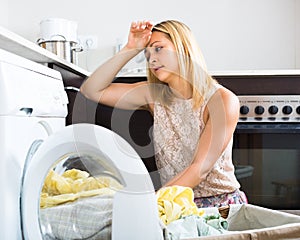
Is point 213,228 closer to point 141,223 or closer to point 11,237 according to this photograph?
point 141,223

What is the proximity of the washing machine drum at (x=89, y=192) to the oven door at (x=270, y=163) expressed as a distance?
115cm

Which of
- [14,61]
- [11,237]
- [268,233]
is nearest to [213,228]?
[268,233]

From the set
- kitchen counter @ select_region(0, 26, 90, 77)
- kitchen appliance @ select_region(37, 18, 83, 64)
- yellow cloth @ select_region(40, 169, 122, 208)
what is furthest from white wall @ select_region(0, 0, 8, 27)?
yellow cloth @ select_region(40, 169, 122, 208)

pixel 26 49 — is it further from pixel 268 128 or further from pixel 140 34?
pixel 268 128

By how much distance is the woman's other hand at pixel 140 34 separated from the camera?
173 cm

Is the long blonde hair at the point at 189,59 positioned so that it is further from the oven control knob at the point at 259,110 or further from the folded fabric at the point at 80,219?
the folded fabric at the point at 80,219

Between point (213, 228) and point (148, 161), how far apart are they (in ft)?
3.87

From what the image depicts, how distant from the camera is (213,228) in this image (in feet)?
3.27

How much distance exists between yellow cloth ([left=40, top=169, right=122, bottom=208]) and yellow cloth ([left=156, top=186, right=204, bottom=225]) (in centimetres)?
12

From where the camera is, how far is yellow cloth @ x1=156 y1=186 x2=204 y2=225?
1021 mm

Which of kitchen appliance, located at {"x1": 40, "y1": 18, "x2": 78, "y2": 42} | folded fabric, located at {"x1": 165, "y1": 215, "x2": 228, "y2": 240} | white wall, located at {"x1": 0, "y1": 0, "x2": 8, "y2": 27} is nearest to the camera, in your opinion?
folded fabric, located at {"x1": 165, "y1": 215, "x2": 228, "y2": 240}

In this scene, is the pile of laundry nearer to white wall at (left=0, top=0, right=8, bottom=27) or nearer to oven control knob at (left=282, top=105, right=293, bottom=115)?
oven control knob at (left=282, top=105, right=293, bottom=115)

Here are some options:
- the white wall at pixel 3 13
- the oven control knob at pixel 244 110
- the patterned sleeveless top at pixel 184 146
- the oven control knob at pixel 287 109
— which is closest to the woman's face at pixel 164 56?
the patterned sleeveless top at pixel 184 146

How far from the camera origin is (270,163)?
2.13m
